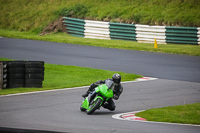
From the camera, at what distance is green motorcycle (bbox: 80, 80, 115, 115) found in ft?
38.7

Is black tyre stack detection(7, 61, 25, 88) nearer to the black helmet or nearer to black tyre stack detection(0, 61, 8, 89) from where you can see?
black tyre stack detection(0, 61, 8, 89)

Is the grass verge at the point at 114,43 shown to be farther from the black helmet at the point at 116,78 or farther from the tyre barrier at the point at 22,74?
the black helmet at the point at 116,78

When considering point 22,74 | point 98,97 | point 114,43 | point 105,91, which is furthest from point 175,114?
point 114,43

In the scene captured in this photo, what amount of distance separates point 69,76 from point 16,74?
3.32 metres

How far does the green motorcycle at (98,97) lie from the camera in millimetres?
11781

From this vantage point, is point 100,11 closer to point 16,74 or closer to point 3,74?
point 16,74

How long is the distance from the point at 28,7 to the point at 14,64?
25.3 meters

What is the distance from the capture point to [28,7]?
40.6m

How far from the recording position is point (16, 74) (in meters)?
16.2

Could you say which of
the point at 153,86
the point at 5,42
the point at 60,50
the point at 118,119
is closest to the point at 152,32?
the point at 60,50

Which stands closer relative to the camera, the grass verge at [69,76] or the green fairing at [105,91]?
the green fairing at [105,91]

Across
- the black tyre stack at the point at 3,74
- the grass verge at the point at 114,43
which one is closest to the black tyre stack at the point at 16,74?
the black tyre stack at the point at 3,74

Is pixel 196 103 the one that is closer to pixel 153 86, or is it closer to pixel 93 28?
pixel 153 86

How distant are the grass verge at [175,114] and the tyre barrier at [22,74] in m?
5.34
